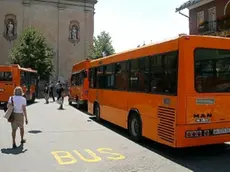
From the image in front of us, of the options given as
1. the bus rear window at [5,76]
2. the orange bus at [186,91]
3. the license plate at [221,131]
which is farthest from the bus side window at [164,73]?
the bus rear window at [5,76]

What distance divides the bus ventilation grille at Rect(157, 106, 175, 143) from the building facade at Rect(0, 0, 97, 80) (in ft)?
153

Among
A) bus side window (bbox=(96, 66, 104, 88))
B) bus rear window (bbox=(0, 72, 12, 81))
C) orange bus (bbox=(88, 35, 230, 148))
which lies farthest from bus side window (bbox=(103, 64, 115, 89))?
bus rear window (bbox=(0, 72, 12, 81))

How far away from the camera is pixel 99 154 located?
8.57 metres

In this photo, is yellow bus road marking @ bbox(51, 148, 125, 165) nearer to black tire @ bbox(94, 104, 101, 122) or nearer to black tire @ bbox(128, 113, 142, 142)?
black tire @ bbox(128, 113, 142, 142)

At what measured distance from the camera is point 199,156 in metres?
8.44

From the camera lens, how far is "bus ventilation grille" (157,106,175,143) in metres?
8.00

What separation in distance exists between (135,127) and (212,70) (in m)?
3.29

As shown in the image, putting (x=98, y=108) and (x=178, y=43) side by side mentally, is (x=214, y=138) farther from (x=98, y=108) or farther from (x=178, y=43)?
(x=98, y=108)

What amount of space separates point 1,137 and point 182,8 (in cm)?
2077

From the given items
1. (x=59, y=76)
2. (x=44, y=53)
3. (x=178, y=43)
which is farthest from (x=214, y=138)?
(x=59, y=76)

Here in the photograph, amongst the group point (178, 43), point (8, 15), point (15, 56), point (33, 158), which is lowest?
point (33, 158)

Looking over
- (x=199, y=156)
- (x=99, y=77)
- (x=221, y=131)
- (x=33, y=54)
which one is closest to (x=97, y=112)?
(x=99, y=77)

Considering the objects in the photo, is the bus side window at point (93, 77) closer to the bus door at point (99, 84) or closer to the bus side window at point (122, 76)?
the bus door at point (99, 84)

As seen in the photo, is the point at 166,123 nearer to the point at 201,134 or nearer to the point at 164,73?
the point at 201,134
